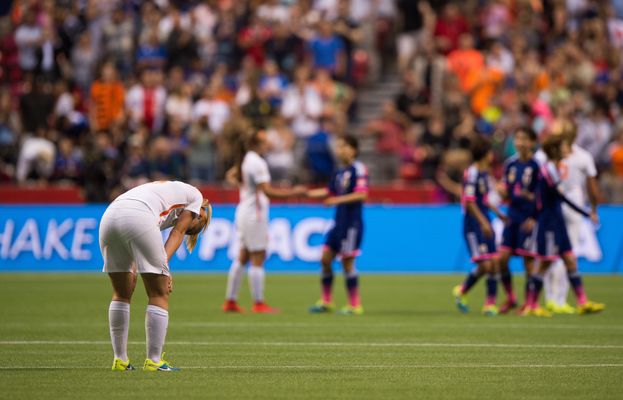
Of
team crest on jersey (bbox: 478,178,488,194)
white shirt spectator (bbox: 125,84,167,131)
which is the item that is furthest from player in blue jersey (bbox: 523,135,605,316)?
white shirt spectator (bbox: 125,84,167,131)

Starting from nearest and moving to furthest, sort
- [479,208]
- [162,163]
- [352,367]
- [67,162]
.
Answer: [352,367] → [479,208] → [162,163] → [67,162]

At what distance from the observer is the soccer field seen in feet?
35.5

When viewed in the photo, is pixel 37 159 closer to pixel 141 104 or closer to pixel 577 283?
pixel 141 104

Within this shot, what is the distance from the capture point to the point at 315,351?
1381cm


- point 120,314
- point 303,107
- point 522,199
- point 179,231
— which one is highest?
point 303,107

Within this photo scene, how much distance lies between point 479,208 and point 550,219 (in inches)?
38.9

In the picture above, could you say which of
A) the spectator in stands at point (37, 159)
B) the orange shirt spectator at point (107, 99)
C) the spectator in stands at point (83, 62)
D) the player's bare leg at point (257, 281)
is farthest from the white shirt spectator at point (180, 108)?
the player's bare leg at point (257, 281)

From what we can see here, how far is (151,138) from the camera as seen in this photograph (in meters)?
30.8

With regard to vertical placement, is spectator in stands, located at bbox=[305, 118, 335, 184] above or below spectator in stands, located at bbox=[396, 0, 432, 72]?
below

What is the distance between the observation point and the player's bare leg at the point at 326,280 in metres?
19.0

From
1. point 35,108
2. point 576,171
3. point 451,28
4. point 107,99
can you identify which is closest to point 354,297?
point 576,171

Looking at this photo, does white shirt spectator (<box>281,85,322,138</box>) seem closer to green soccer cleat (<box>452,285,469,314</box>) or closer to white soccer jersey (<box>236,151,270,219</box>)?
white soccer jersey (<box>236,151,270,219</box>)

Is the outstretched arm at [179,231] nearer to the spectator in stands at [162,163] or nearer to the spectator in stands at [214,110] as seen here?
the spectator in stands at [162,163]

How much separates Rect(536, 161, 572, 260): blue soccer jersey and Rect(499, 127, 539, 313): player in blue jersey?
0.37ft
